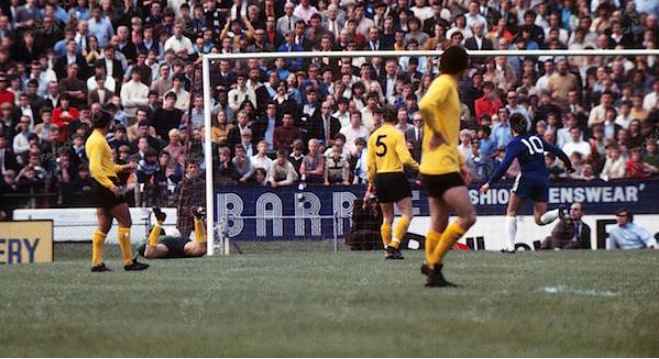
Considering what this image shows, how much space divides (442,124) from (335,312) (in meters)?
2.35

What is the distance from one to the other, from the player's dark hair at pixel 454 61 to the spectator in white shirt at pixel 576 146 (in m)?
10.2

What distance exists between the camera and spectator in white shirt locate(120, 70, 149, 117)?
26.6 meters

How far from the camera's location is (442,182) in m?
13.4

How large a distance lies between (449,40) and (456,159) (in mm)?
13774

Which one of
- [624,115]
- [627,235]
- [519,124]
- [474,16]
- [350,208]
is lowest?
[627,235]

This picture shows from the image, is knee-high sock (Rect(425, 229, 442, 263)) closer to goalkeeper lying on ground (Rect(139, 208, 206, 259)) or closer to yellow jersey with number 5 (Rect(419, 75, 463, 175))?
yellow jersey with number 5 (Rect(419, 75, 463, 175))

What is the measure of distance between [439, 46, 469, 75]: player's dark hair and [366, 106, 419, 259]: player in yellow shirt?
5.63 meters

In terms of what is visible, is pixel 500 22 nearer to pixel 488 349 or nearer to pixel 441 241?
pixel 441 241

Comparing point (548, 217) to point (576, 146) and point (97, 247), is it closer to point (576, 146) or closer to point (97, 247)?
point (576, 146)

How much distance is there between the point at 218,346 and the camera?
10633mm

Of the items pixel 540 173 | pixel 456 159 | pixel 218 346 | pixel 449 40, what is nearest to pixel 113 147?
pixel 449 40

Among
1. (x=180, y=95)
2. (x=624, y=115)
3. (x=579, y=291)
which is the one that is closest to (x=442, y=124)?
(x=579, y=291)

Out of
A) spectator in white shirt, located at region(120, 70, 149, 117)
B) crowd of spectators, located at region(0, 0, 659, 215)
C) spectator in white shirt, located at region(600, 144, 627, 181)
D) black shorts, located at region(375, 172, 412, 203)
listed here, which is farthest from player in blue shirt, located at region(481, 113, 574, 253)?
spectator in white shirt, located at region(120, 70, 149, 117)

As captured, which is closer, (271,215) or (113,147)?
(271,215)
